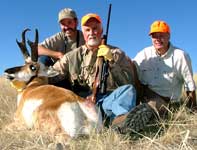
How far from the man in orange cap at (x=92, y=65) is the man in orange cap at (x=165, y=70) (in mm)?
520

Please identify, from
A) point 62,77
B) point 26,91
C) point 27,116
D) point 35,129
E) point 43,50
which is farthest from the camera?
point 43,50

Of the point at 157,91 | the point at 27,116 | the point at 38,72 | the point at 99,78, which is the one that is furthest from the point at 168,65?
the point at 27,116

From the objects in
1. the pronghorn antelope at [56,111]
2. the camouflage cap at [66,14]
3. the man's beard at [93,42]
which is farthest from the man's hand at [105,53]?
the camouflage cap at [66,14]

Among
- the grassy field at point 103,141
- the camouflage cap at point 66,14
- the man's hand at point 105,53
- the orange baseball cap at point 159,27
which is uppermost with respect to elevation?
the camouflage cap at point 66,14

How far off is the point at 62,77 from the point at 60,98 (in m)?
1.71

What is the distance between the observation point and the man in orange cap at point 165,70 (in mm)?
7113

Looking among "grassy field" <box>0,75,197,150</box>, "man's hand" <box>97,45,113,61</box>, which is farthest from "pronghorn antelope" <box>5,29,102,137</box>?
"man's hand" <box>97,45,113,61</box>

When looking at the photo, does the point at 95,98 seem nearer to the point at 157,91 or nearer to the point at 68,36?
the point at 157,91

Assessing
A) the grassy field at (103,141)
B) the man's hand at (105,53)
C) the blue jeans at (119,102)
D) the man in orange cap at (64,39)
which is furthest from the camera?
the man in orange cap at (64,39)

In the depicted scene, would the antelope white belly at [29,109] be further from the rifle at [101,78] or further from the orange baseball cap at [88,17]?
the orange baseball cap at [88,17]

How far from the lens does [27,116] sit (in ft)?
18.6

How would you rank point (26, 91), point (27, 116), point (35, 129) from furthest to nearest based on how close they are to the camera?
point (26, 91), point (27, 116), point (35, 129)

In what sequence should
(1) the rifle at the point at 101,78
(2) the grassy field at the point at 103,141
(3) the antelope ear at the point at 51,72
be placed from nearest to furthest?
1. (2) the grassy field at the point at 103,141
2. (1) the rifle at the point at 101,78
3. (3) the antelope ear at the point at 51,72

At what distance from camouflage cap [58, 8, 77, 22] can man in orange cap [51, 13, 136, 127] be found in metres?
1.38
